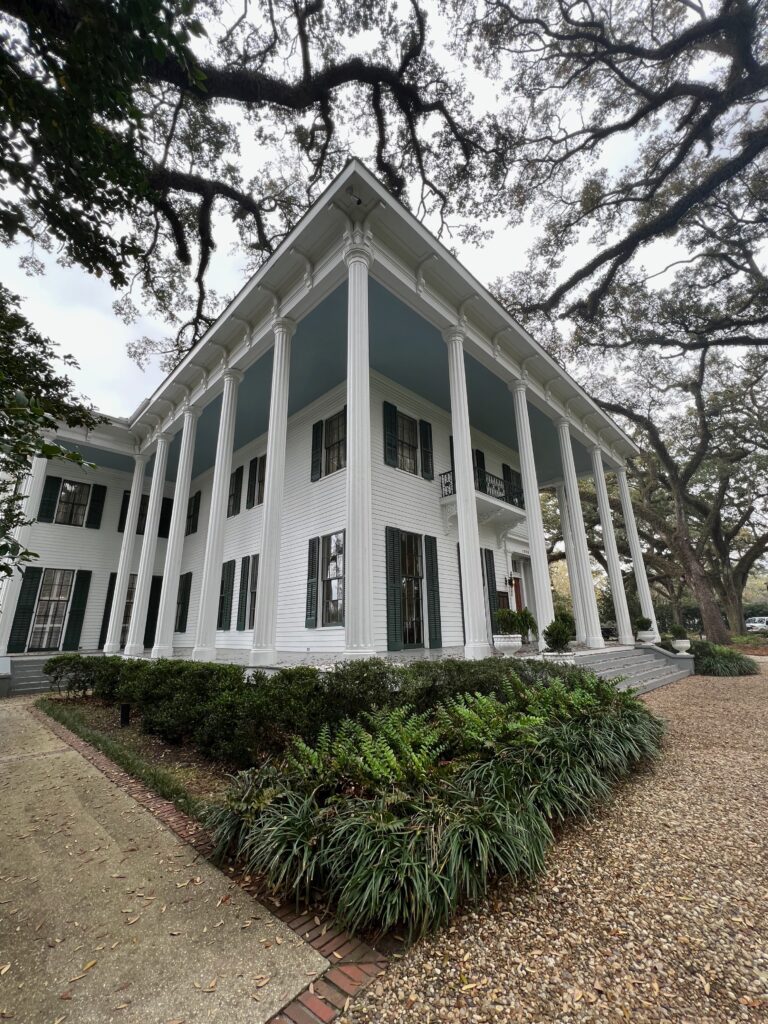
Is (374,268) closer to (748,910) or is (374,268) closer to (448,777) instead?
(448,777)

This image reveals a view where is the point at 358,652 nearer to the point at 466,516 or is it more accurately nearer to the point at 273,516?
the point at 273,516

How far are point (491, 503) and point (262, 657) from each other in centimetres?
691

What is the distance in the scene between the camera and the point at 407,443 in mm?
11359

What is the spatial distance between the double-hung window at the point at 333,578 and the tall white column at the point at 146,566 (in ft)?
18.6

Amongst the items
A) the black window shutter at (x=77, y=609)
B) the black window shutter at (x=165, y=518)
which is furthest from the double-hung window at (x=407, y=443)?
the black window shutter at (x=77, y=609)

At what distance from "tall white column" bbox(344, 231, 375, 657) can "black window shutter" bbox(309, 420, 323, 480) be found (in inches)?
160

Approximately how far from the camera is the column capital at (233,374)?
33.8 feet

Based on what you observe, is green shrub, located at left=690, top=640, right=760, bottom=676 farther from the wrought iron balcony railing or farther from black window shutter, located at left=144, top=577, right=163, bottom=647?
black window shutter, located at left=144, top=577, right=163, bottom=647

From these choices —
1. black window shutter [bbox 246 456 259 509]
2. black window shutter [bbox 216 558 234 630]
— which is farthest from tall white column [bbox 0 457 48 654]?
black window shutter [bbox 246 456 259 509]

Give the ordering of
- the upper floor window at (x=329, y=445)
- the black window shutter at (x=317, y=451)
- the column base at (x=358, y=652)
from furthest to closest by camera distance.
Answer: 1. the black window shutter at (x=317, y=451)
2. the upper floor window at (x=329, y=445)
3. the column base at (x=358, y=652)

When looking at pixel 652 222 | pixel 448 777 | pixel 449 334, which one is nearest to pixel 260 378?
pixel 449 334

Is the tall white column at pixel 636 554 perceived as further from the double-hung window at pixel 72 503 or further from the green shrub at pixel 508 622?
the double-hung window at pixel 72 503

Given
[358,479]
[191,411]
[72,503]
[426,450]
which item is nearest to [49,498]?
[72,503]

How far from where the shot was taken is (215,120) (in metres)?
9.28
